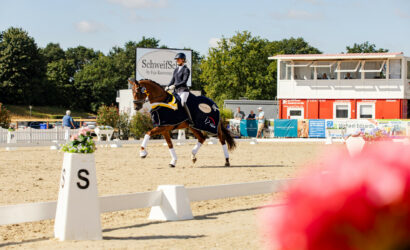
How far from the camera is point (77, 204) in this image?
7195mm

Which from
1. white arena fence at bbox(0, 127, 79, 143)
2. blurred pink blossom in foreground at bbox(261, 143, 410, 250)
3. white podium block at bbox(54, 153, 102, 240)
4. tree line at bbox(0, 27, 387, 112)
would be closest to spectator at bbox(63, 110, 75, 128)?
white arena fence at bbox(0, 127, 79, 143)

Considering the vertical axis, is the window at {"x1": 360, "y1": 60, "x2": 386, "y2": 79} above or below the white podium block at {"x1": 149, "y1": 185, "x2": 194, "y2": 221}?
above

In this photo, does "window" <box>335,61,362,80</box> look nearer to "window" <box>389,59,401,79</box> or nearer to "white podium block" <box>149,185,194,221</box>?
"window" <box>389,59,401,79</box>

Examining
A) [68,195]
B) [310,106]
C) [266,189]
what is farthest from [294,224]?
[310,106]

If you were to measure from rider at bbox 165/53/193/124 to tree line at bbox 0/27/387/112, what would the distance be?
54460 millimetres

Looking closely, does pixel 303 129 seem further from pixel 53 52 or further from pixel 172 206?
pixel 53 52

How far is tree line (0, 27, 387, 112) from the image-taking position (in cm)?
7444

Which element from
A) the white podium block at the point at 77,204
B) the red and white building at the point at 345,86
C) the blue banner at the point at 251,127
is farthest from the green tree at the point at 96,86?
the white podium block at the point at 77,204

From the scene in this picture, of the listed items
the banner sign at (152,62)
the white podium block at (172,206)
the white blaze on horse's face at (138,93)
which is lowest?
the white podium block at (172,206)

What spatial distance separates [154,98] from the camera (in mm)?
15758

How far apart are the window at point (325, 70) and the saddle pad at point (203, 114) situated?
3098 cm

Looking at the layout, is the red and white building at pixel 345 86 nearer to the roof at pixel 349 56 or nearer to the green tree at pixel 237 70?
the roof at pixel 349 56

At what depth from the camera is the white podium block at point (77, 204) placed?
715cm

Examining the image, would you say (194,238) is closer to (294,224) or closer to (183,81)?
(294,224)
